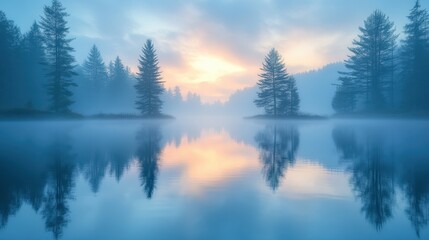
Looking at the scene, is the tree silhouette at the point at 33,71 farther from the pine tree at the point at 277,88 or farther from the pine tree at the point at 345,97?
the pine tree at the point at 345,97

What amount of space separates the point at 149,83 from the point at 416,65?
4269 centimetres

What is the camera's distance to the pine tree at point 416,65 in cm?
4200

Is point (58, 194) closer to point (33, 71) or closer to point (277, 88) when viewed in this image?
point (277, 88)

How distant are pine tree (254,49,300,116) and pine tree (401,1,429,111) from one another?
19.2m

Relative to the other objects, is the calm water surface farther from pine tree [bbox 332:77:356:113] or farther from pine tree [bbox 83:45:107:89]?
pine tree [bbox 83:45:107:89]

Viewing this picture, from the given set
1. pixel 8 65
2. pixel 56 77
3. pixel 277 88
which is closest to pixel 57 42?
pixel 56 77

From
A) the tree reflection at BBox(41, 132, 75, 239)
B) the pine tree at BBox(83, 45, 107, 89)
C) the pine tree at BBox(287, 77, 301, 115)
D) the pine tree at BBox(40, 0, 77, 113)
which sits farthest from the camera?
the pine tree at BBox(83, 45, 107, 89)

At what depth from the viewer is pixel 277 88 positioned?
59.1 metres

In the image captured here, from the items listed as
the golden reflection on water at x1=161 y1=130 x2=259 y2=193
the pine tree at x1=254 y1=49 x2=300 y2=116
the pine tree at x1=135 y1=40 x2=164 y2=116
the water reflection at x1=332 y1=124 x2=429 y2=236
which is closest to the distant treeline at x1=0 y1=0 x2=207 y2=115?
the pine tree at x1=135 y1=40 x2=164 y2=116

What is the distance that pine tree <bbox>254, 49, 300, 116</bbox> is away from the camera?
2330 inches

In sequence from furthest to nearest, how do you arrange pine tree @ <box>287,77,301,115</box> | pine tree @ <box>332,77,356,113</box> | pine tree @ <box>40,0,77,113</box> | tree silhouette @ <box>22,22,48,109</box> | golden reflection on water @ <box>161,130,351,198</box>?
pine tree @ <box>287,77,301,115</box>
tree silhouette @ <box>22,22,48,109</box>
pine tree @ <box>332,77,356,113</box>
pine tree @ <box>40,0,77,113</box>
golden reflection on water @ <box>161,130,351,198</box>

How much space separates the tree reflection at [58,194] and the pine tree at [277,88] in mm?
50695

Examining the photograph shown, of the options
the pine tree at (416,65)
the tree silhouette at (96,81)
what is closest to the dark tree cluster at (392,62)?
the pine tree at (416,65)

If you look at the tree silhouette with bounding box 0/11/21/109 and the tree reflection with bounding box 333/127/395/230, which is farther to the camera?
the tree silhouette with bounding box 0/11/21/109
